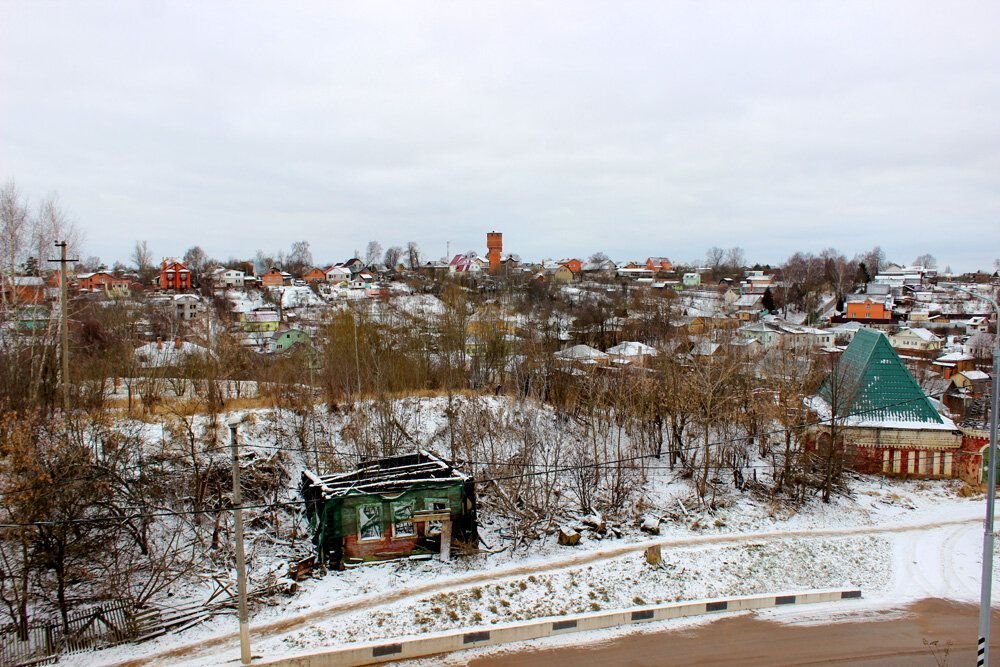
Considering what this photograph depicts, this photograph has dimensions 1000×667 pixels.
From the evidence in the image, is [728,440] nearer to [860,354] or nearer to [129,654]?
[860,354]

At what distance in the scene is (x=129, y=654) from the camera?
1029 centimetres

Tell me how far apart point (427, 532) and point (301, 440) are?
5684 mm

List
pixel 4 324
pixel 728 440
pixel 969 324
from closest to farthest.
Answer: pixel 4 324
pixel 728 440
pixel 969 324

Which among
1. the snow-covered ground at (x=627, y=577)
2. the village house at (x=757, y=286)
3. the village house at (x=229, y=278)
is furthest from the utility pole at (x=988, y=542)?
the village house at (x=229, y=278)

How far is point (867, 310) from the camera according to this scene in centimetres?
6569

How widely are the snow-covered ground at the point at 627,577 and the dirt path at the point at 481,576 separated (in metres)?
0.04

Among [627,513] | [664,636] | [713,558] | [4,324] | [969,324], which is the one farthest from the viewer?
[969,324]

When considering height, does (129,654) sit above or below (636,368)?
below

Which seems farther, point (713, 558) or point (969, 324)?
point (969, 324)

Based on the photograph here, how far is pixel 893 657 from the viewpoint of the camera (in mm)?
10820

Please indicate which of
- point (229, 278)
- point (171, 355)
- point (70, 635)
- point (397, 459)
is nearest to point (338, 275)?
point (229, 278)

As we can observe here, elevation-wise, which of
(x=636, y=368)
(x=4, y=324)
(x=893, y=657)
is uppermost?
(x=4, y=324)

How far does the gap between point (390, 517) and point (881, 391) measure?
16680 mm

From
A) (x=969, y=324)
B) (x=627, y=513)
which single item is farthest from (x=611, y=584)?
(x=969, y=324)
